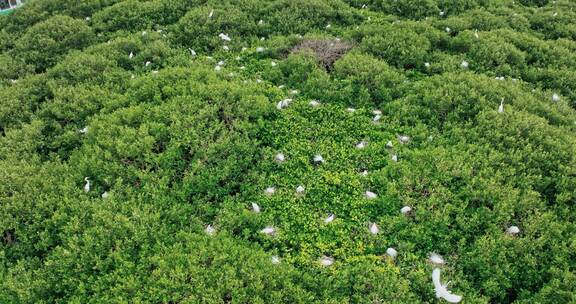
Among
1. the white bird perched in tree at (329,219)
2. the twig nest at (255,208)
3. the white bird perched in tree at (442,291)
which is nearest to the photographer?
the white bird perched in tree at (442,291)

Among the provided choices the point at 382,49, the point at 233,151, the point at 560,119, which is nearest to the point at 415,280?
the point at 233,151

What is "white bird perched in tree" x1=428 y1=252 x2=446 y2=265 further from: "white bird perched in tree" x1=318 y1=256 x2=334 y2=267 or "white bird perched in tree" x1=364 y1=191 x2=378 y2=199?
"white bird perched in tree" x1=318 y1=256 x2=334 y2=267

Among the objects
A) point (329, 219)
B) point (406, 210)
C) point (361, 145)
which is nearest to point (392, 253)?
point (406, 210)

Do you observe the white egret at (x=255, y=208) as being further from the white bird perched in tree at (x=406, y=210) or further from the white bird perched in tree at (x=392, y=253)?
the white bird perched in tree at (x=406, y=210)

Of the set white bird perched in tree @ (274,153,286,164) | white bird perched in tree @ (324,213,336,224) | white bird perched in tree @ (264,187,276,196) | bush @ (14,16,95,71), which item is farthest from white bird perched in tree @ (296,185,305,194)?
bush @ (14,16,95,71)

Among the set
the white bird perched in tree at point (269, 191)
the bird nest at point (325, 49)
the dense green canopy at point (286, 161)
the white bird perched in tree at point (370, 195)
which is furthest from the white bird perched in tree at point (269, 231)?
the bird nest at point (325, 49)

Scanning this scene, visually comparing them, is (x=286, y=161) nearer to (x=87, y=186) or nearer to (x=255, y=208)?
(x=255, y=208)
